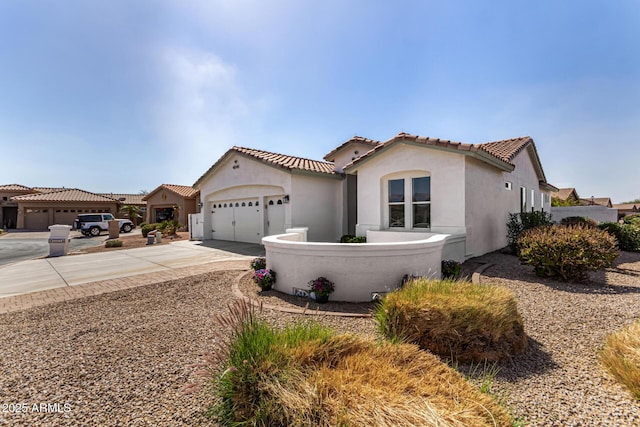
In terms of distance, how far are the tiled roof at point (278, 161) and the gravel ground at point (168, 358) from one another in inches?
Answer: 310

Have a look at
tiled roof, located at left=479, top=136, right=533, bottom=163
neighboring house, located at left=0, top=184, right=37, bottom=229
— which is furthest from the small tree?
tiled roof, located at left=479, top=136, right=533, bottom=163

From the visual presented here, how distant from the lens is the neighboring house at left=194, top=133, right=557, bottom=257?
9.42 metres

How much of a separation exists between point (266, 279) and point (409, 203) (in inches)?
240

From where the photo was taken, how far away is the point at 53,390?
3.05m

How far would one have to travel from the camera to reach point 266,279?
6.84 meters

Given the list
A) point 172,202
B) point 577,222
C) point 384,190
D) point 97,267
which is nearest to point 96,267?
point 97,267

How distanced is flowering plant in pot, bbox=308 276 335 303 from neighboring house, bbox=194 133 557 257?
535 cm

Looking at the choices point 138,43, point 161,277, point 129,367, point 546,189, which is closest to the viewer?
point 129,367

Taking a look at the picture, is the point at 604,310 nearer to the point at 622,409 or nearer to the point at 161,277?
the point at 622,409

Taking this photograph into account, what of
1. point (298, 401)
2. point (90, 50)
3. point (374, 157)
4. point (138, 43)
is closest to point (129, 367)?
point (298, 401)

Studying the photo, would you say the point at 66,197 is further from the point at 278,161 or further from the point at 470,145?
the point at 470,145

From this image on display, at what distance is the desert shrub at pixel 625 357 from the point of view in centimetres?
282

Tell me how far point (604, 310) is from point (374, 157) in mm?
7655

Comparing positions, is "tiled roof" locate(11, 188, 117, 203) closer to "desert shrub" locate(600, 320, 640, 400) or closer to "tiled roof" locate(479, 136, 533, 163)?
"tiled roof" locate(479, 136, 533, 163)
